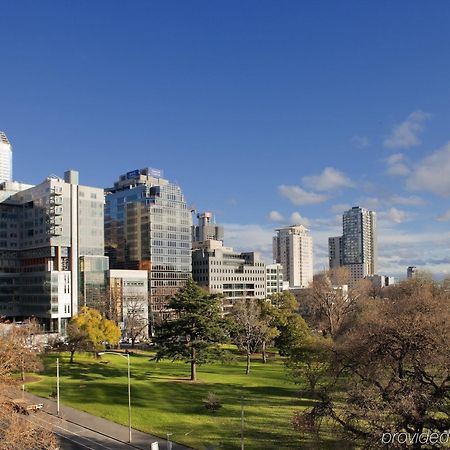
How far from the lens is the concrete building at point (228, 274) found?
596 ft

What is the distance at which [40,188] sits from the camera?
130750 mm

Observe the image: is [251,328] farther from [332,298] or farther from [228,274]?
[228,274]

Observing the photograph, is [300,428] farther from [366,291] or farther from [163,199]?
[163,199]

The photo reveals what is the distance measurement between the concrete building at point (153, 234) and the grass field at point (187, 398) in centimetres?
7433

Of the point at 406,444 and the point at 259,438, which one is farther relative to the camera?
the point at 259,438

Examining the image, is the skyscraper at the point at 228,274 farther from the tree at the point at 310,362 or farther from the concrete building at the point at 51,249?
the tree at the point at 310,362

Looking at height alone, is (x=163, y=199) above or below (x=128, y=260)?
above

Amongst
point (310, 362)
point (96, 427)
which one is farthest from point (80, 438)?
point (310, 362)

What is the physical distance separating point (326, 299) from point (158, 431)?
245 ft

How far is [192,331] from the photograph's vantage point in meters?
68.9

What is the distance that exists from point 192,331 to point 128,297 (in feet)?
247

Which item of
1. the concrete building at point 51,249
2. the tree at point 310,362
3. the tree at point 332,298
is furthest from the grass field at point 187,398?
the concrete building at point 51,249

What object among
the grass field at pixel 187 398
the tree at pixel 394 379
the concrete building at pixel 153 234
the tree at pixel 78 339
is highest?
the concrete building at pixel 153 234

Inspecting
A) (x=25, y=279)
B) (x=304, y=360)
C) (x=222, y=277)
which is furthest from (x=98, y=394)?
(x=222, y=277)
